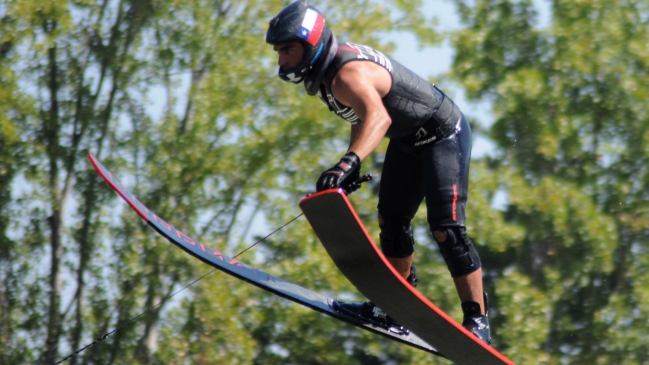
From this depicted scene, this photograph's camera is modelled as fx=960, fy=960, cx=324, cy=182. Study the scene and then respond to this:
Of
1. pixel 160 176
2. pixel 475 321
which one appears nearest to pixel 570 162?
pixel 160 176

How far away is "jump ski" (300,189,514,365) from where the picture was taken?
4.84 metres

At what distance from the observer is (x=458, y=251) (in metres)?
5.54

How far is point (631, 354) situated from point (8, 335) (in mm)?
9762

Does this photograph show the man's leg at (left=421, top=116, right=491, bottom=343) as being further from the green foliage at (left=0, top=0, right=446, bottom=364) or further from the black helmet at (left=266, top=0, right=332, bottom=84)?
the green foliage at (left=0, top=0, right=446, bottom=364)

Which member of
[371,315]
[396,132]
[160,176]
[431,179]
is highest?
[160,176]

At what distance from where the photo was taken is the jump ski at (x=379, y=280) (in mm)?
4844

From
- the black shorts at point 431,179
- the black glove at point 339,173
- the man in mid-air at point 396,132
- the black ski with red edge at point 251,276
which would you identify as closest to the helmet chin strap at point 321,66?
the man in mid-air at point 396,132

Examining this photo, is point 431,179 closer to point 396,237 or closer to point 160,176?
point 396,237

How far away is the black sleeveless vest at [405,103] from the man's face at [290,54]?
0.60 ft

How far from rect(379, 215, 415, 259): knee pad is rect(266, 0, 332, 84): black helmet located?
1129 mm

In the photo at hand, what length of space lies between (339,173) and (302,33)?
2.89ft

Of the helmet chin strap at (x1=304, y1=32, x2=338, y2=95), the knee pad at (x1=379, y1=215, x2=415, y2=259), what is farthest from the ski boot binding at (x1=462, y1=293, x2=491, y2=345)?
the helmet chin strap at (x1=304, y1=32, x2=338, y2=95)

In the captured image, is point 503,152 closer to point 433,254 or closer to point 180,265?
point 433,254

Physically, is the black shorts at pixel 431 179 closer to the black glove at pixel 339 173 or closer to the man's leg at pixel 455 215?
the man's leg at pixel 455 215
